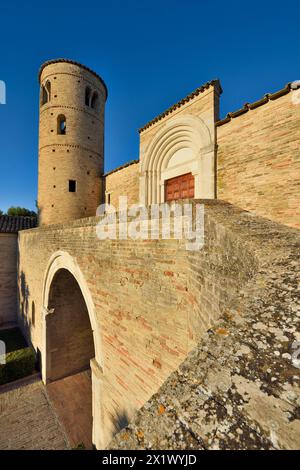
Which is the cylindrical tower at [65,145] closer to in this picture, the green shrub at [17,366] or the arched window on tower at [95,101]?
the arched window on tower at [95,101]

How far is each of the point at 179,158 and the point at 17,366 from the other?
462 inches

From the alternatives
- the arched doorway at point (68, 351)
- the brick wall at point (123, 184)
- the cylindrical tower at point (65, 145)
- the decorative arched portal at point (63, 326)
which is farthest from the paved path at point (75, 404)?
the brick wall at point (123, 184)

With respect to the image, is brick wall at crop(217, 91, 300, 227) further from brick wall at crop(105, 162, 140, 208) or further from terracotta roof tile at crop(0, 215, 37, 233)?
terracotta roof tile at crop(0, 215, 37, 233)

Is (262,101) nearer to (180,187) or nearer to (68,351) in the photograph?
(180,187)

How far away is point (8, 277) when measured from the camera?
45.4 feet

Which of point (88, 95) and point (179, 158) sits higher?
point (88, 95)

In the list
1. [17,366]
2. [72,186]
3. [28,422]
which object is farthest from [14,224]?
[28,422]

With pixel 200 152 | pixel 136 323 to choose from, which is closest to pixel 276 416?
pixel 136 323

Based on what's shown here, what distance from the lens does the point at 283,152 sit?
5117 millimetres

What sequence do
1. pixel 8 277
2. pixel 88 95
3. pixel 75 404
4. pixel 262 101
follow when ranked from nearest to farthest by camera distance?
pixel 262 101 < pixel 75 404 < pixel 88 95 < pixel 8 277

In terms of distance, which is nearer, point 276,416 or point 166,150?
point 276,416

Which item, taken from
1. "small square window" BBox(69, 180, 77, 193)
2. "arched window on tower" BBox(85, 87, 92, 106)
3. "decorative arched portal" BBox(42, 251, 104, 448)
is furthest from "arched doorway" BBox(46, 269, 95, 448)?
"arched window on tower" BBox(85, 87, 92, 106)
